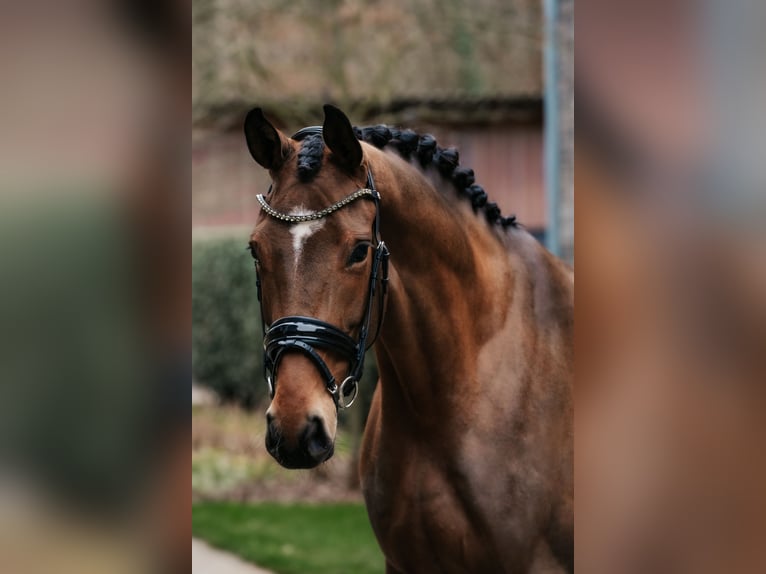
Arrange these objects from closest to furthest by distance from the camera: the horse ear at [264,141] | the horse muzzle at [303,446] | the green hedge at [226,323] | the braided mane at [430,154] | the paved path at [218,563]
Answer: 1. the horse muzzle at [303,446]
2. the horse ear at [264,141]
3. the braided mane at [430,154]
4. the paved path at [218,563]
5. the green hedge at [226,323]

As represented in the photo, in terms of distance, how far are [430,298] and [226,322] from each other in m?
6.89

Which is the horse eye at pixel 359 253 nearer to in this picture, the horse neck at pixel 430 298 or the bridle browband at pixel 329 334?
the bridle browband at pixel 329 334

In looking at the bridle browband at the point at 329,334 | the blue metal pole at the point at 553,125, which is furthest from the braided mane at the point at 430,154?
the blue metal pole at the point at 553,125

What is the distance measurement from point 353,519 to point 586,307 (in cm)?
656

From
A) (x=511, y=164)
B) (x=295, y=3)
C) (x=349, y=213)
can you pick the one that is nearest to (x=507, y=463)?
(x=349, y=213)

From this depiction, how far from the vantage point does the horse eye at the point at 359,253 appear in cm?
236

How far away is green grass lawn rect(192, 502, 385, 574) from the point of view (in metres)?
6.05

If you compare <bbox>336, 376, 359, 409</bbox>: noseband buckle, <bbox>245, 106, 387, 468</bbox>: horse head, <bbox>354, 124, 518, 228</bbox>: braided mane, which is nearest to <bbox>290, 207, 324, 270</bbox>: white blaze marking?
<bbox>245, 106, 387, 468</bbox>: horse head

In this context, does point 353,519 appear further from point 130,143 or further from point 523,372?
point 130,143

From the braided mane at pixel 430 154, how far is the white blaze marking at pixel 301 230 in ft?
2.09

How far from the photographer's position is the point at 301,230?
89.5 inches

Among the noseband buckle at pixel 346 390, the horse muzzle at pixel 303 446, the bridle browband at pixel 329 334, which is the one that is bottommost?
the horse muzzle at pixel 303 446

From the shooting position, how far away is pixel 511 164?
10.9m

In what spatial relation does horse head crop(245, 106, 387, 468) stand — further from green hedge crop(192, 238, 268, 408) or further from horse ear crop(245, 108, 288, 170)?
green hedge crop(192, 238, 268, 408)
